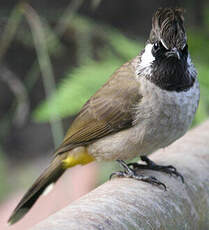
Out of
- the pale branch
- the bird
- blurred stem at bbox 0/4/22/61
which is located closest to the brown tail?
the bird

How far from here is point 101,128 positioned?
2.95 m

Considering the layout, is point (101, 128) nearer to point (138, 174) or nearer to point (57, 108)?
point (138, 174)

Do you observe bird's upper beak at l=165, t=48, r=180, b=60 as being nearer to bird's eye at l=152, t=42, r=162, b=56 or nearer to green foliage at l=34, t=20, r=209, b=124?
bird's eye at l=152, t=42, r=162, b=56

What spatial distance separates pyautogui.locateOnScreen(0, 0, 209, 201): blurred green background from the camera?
13.7 feet

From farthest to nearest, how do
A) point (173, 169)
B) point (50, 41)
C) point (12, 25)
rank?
point (50, 41)
point (12, 25)
point (173, 169)

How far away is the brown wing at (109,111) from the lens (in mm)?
2850

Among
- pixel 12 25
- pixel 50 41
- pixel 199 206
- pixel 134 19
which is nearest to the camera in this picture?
pixel 199 206

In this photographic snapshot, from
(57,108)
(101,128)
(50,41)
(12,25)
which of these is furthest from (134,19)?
(101,128)

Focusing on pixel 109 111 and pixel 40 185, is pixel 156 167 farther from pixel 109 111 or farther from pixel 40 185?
pixel 40 185

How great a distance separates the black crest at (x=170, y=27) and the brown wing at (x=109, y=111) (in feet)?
1.24

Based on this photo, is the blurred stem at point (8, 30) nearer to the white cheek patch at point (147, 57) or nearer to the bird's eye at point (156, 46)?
the white cheek patch at point (147, 57)

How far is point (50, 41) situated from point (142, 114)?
2.46 meters

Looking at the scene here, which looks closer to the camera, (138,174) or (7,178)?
(138,174)

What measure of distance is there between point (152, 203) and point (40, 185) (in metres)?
1.19
